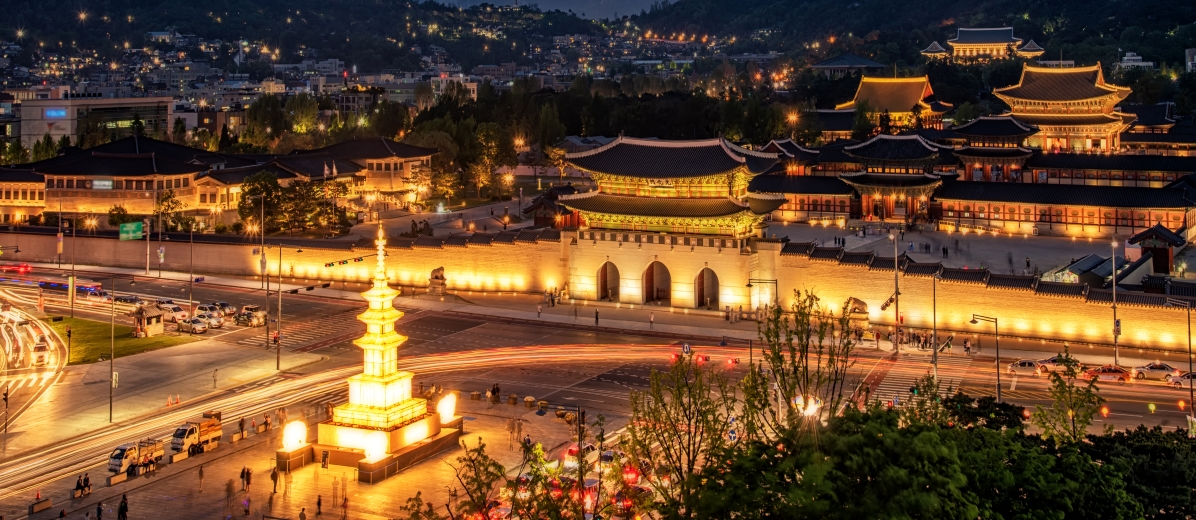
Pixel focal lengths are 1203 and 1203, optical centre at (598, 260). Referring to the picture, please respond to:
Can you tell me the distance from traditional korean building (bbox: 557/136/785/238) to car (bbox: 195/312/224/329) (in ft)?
75.5

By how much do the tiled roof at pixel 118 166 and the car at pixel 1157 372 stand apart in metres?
81.5

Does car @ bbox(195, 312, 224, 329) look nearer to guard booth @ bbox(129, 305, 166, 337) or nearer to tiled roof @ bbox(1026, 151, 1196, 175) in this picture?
guard booth @ bbox(129, 305, 166, 337)

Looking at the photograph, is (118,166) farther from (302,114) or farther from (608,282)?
(302,114)

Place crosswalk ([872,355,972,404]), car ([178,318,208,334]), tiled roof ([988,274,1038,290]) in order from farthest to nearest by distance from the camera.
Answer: car ([178,318,208,334]) → tiled roof ([988,274,1038,290]) → crosswalk ([872,355,972,404])

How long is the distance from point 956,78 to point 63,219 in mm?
142593

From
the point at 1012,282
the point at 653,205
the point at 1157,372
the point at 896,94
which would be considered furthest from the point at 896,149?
the point at 1157,372

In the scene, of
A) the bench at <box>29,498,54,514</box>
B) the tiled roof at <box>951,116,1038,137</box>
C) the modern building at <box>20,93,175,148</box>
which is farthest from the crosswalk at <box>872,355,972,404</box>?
the modern building at <box>20,93,175,148</box>

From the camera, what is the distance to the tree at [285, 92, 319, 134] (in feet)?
549

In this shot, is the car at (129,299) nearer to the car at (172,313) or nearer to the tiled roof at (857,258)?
the car at (172,313)

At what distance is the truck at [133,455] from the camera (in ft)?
146

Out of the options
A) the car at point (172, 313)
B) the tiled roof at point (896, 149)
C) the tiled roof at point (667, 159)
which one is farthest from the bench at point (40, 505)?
the tiled roof at point (896, 149)

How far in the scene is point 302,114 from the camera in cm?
16962

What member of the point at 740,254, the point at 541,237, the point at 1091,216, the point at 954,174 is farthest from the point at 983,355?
the point at 954,174

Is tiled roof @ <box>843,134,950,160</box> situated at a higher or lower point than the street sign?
higher
